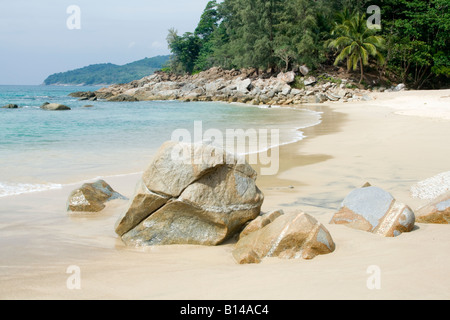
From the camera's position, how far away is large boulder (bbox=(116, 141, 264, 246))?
14.1 ft

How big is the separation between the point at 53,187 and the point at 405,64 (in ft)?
133

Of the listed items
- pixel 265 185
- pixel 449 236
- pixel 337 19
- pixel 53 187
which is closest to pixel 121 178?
pixel 53 187

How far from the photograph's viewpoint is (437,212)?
4.29 metres

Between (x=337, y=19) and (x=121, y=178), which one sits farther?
(x=337, y=19)

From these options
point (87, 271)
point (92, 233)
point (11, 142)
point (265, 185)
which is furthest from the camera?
point (11, 142)

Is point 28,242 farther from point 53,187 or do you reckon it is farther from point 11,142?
point 11,142

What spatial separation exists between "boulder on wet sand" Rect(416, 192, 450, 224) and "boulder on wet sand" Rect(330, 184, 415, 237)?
36 cm

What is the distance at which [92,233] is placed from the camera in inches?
190

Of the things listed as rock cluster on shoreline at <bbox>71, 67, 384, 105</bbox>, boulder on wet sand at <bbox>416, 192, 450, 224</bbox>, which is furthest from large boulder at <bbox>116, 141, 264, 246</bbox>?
rock cluster on shoreline at <bbox>71, 67, 384, 105</bbox>
